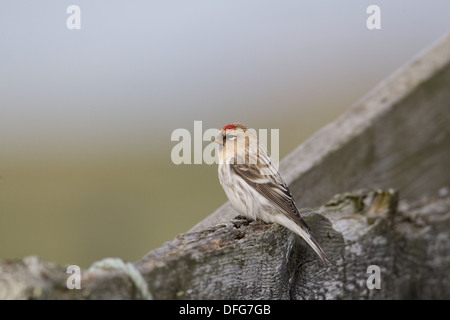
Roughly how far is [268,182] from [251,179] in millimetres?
95

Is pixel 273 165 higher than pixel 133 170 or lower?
lower

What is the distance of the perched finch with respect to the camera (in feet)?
5.85

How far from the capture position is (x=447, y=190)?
6.63 feet

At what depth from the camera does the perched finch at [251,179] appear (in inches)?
70.1

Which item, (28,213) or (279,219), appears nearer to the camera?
(279,219)

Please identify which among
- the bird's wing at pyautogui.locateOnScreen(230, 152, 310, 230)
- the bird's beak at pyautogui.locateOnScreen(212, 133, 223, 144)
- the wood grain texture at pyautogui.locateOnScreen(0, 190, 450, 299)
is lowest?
the wood grain texture at pyautogui.locateOnScreen(0, 190, 450, 299)

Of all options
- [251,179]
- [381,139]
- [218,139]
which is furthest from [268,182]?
[381,139]

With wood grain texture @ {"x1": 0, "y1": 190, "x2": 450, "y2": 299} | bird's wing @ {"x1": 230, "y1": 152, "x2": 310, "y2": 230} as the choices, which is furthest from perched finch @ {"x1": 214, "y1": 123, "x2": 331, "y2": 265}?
wood grain texture @ {"x1": 0, "y1": 190, "x2": 450, "y2": 299}

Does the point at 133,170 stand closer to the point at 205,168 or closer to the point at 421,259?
the point at 205,168

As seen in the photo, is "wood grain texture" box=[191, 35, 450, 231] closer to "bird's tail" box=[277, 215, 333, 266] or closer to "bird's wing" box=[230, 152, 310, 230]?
"bird's wing" box=[230, 152, 310, 230]

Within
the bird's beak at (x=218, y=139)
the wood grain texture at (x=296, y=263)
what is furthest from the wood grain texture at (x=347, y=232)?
the bird's beak at (x=218, y=139)
